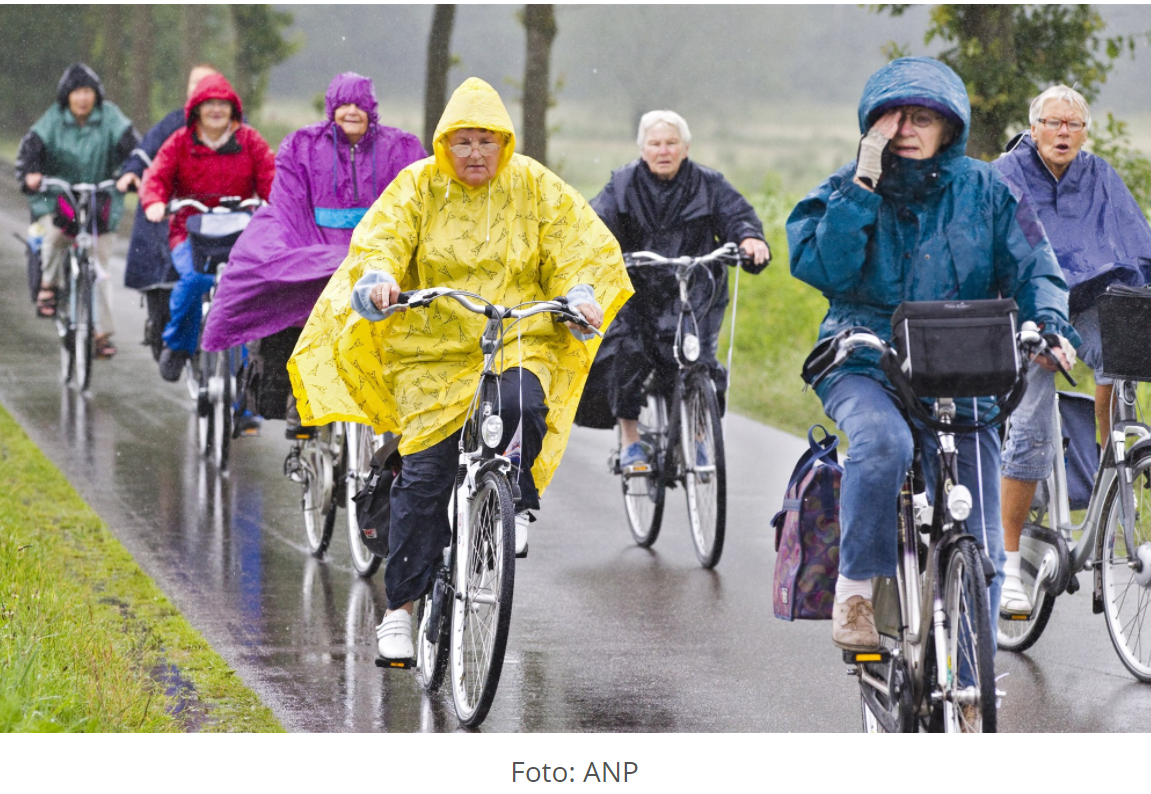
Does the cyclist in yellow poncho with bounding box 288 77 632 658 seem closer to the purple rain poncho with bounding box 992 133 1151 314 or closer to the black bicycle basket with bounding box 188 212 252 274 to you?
the purple rain poncho with bounding box 992 133 1151 314

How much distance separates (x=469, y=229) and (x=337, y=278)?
1.80ft

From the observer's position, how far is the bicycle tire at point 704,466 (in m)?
7.82

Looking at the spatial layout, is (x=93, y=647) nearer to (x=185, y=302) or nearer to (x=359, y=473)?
(x=359, y=473)

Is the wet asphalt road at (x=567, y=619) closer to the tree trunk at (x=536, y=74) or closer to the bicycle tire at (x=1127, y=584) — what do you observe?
the bicycle tire at (x=1127, y=584)

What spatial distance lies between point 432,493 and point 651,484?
9.18 feet

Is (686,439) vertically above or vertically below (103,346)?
below

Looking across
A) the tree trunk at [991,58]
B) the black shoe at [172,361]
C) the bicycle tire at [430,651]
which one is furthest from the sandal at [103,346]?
the bicycle tire at [430,651]

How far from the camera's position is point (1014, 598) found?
6.31 metres

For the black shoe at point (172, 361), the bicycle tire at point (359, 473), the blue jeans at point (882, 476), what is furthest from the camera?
the black shoe at point (172, 361)

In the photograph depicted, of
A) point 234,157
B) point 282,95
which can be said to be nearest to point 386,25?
point 282,95

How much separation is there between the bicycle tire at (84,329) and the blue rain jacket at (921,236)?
8.58m

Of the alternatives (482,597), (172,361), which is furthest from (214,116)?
(482,597)

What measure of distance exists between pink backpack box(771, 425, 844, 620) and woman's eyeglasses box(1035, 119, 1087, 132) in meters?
2.11
